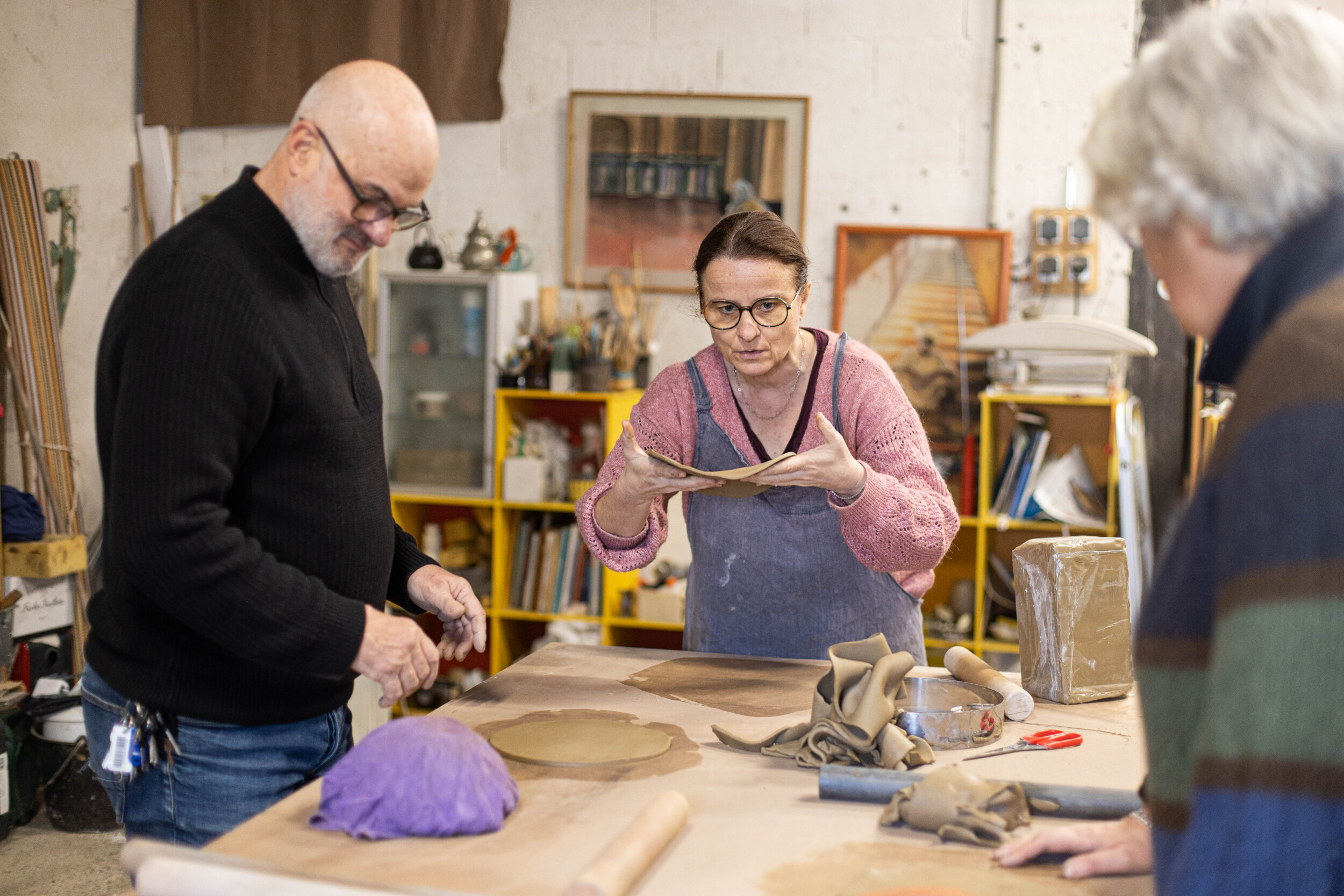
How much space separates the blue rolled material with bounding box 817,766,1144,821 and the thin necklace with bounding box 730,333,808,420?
943 millimetres

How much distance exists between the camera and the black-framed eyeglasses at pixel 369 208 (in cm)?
148

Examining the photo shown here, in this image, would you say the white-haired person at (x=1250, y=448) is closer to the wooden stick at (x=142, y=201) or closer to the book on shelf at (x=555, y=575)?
the book on shelf at (x=555, y=575)

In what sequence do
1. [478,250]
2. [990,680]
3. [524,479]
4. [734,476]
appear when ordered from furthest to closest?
[478,250] → [524,479] → [734,476] → [990,680]

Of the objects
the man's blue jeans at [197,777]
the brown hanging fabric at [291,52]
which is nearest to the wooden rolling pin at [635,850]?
the man's blue jeans at [197,777]

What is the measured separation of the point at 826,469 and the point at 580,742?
2.09 ft

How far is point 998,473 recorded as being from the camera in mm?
3922

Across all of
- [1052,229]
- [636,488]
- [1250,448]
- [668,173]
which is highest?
[668,173]

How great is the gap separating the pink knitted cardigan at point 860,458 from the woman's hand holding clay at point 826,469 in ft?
0.11

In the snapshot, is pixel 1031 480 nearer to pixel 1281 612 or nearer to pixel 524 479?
pixel 524 479

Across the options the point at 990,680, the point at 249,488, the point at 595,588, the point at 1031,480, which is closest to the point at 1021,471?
the point at 1031,480

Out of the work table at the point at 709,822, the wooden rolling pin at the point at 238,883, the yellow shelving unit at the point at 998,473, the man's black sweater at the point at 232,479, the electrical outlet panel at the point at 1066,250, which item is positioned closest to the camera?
the wooden rolling pin at the point at 238,883

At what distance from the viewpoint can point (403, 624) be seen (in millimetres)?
1476

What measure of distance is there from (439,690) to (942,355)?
239 cm

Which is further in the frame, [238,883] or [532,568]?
[532,568]
